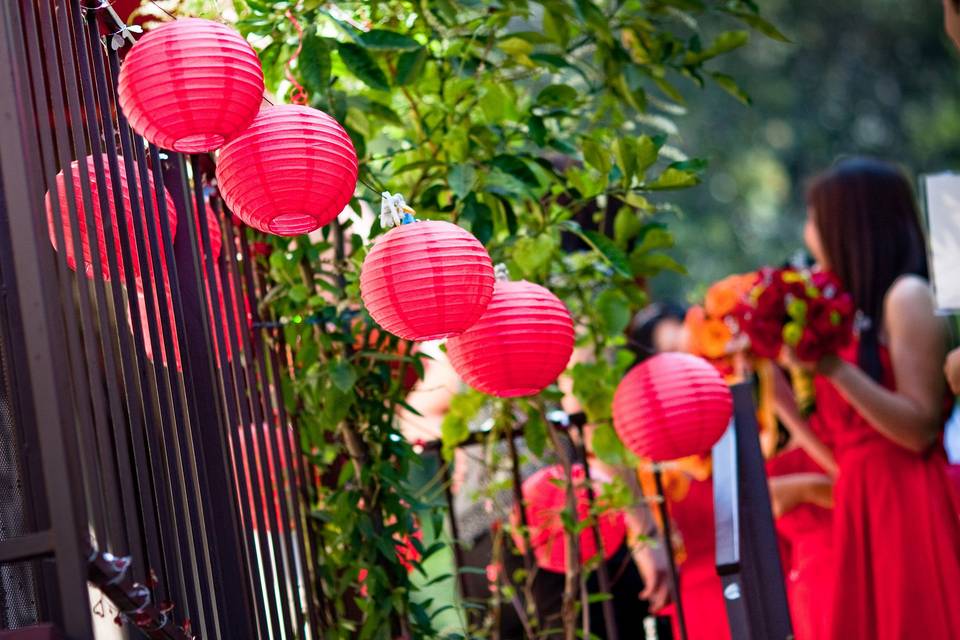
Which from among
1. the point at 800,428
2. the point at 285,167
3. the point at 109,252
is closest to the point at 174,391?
the point at 109,252

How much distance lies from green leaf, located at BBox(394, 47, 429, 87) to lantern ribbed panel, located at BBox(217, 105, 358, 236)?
447 mm

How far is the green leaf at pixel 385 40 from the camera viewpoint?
211 centimetres

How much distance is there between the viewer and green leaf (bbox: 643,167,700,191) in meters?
2.27

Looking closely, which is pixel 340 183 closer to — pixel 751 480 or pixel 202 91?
pixel 202 91

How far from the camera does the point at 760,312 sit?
3.16m

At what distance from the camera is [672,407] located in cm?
232

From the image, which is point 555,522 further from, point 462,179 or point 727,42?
point 727,42

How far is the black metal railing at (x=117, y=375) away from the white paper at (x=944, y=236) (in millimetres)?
1459

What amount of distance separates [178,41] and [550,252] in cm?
99

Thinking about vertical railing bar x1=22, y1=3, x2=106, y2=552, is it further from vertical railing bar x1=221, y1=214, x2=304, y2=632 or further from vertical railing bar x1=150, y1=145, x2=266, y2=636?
vertical railing bar x1=221, y1=214, x2=304, y2=632

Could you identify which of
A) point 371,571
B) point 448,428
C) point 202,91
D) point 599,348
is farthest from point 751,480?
point 202,91

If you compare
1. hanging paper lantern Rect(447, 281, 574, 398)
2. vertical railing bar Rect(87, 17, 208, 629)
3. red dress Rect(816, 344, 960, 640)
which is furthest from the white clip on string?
red dress Rect(816, 344, 960, 640)

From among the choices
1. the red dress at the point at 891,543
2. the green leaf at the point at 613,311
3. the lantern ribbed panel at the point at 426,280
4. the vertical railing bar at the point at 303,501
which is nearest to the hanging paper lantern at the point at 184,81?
the lantern ribbed panel at the point at 426,280

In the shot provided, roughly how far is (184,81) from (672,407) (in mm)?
1170
